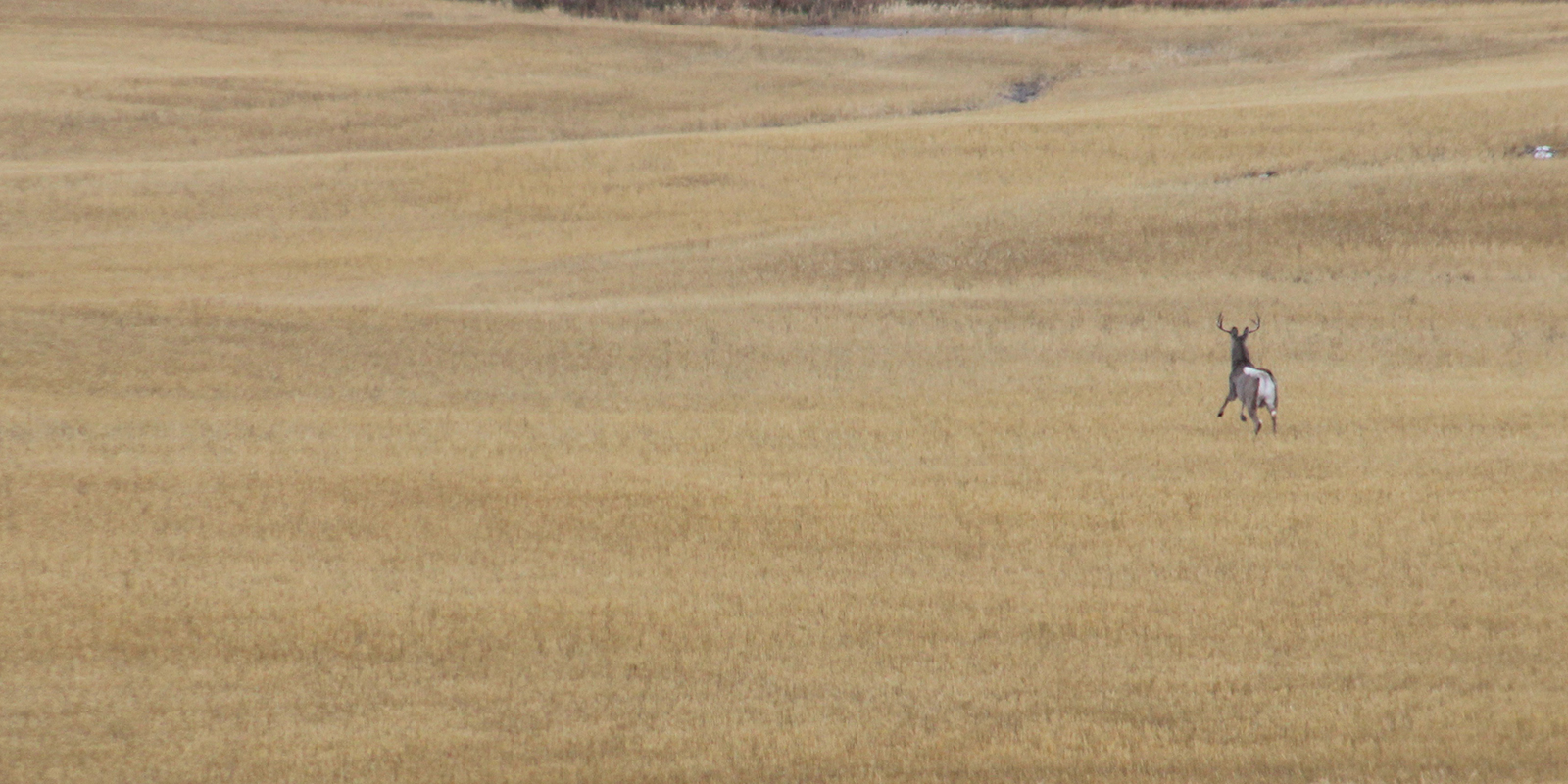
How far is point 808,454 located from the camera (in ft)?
47.5

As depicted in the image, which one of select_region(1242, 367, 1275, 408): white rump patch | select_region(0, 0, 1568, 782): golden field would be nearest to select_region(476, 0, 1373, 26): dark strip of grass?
select_region(0, 0, 1568, 782): golden field

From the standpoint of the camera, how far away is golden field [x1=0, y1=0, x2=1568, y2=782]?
8.95 metres

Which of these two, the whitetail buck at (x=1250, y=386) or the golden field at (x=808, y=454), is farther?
the whitetail buck at (x=1250, y=386)

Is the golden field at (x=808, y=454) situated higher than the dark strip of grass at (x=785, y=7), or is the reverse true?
the dark strip of grass at (x=785, y=7)

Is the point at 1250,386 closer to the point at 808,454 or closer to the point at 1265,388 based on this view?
the point at 1265,388

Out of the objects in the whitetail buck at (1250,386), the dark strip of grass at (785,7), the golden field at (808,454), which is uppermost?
the dark strip of grass at (785,7)

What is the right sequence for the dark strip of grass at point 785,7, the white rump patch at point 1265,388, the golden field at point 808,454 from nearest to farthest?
the golden field at point 808,454
the white rump patch at point 1265,388
the dark strip of grass at point 785,7

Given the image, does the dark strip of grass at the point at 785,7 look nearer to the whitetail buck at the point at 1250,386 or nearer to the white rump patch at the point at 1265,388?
the whitetail buck at the point at 1250,386

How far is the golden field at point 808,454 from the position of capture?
8.95 meters

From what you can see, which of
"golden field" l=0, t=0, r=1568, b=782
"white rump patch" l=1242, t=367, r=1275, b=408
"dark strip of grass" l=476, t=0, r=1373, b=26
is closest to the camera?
"golden field" l=0, t=0, r=1568, b=782

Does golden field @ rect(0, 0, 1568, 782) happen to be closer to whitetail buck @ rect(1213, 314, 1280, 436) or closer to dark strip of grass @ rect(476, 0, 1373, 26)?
whitetail buck @ rect(1213, 314, 1280, 436)

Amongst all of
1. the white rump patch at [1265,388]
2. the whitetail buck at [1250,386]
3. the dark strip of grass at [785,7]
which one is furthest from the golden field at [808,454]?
the dark strip of grass at [785,7]

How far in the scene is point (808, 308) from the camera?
21.5 meters

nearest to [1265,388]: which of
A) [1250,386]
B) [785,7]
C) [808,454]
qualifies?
[1250,386]
